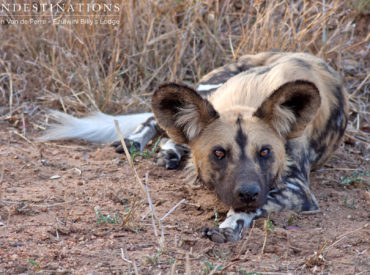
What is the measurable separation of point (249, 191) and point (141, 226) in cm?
45

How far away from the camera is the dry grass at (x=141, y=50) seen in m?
3.93

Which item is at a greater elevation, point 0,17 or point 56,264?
point 0,17

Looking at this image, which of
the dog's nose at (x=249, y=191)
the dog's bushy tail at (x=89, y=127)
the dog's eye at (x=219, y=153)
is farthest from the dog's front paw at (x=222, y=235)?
the dog's bushy tail at (x=89, y=127)

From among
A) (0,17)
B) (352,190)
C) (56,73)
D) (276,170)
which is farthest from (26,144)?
(352,190)

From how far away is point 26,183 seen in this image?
9.12 ft

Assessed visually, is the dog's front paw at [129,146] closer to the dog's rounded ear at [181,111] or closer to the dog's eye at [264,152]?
the dog's rounded ear at [181,111]

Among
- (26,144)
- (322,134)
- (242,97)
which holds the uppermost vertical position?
(242,97)

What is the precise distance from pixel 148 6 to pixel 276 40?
999 millimetres

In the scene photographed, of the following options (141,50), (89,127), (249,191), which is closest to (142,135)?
(89,127)

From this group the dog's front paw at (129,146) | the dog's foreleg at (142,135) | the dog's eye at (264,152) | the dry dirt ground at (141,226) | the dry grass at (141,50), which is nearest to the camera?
the dry dirt ground at (141,226)

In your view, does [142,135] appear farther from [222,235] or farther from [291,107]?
[222,235]

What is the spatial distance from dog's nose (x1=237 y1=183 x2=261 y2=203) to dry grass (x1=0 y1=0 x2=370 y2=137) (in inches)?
69.1

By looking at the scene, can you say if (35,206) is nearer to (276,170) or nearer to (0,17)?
(276,170)

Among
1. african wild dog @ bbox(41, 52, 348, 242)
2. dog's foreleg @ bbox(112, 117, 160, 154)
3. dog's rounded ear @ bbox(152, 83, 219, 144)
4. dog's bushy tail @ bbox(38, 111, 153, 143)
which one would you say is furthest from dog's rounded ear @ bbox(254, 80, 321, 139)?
dog's bushy tail @ bbox(38, 111, 153, 143)
